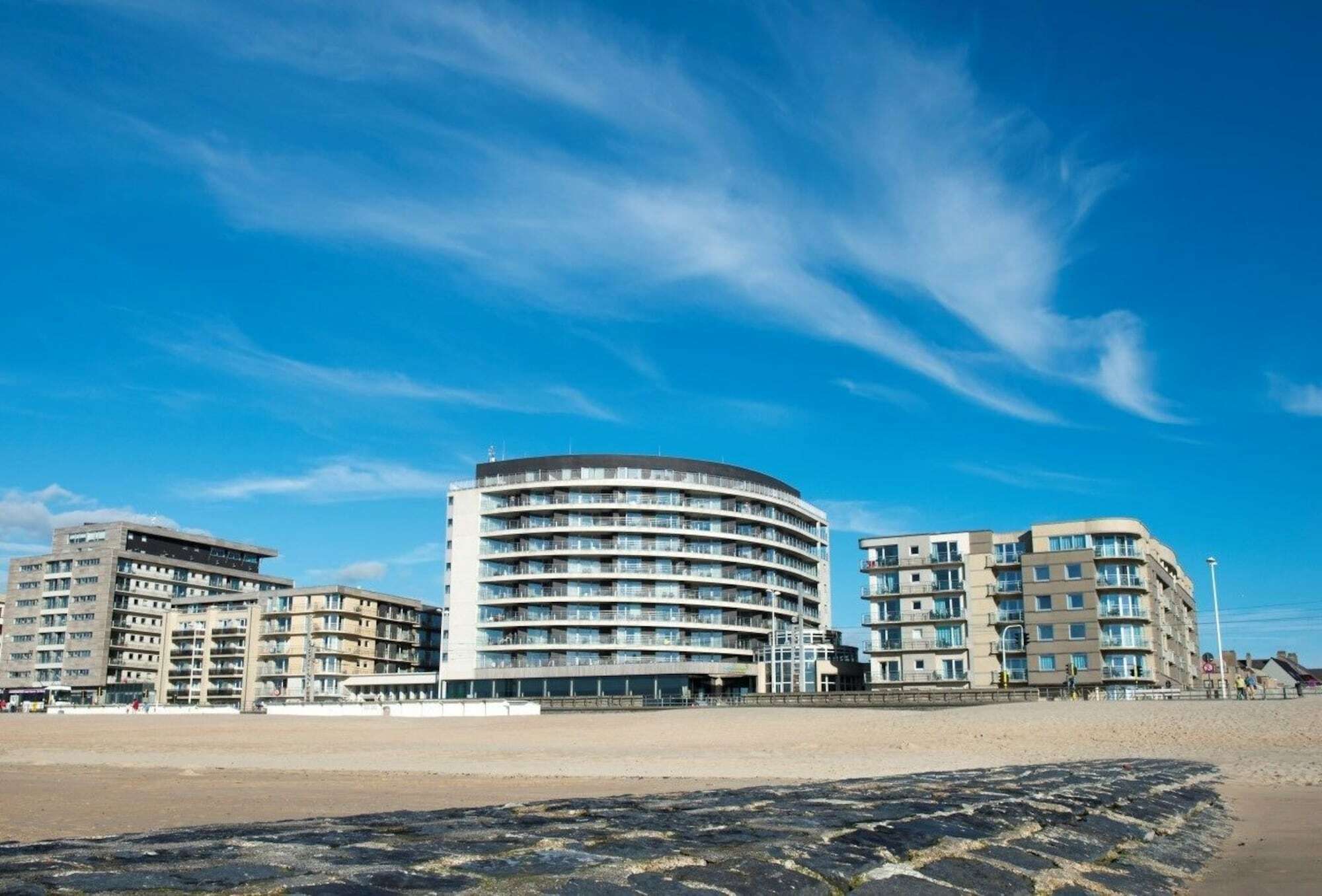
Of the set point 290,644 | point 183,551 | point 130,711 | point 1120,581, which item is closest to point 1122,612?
point 1120,581

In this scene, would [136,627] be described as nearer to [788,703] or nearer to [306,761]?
[788,703]

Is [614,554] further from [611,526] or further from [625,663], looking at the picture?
[625,663]

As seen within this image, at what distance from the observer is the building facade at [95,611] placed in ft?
430

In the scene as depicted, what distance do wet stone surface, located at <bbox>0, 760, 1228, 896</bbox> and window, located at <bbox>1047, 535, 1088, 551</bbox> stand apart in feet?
236

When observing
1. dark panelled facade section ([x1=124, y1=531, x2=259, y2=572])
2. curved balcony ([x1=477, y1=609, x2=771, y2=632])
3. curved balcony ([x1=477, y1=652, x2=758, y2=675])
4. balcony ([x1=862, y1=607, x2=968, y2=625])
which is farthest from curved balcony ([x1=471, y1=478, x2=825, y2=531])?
dark panelled facade section ([x1=124, y1=531, x2=259, y2=572])

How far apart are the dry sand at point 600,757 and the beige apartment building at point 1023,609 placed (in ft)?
94.4

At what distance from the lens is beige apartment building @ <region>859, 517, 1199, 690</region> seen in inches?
3027

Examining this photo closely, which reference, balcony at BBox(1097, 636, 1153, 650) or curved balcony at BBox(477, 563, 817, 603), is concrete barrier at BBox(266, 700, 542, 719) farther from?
balcony at BBox(1097, 636, 1153, 650)

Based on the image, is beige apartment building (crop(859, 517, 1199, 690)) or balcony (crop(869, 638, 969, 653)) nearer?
beige apartment building (crop(859, 517, 1199, 690))

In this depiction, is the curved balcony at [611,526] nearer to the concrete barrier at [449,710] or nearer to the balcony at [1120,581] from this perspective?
the concrete barrier at [449,710]

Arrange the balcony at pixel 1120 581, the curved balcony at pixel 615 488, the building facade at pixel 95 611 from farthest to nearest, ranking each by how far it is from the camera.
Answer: the building facade at pixel 95 611, the curved balcony at pixel 615 488, the balcony at pixel 1120 581

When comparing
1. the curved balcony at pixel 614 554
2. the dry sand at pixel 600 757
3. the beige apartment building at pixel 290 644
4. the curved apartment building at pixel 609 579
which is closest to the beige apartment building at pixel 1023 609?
the curved apartment building at pixel 609 579

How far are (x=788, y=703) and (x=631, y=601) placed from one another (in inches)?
1364

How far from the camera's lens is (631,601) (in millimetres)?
97500
